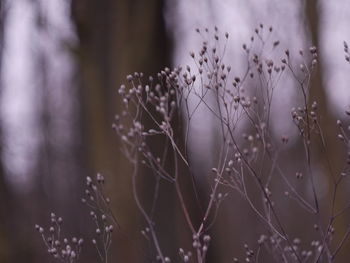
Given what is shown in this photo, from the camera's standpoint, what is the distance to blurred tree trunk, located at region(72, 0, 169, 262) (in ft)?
14.7

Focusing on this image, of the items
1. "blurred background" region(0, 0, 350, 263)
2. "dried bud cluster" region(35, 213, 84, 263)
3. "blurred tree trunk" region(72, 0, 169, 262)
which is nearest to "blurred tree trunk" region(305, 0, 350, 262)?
"blurred background" region(0, 0, 350, 263)

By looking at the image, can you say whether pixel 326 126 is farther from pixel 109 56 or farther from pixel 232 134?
A: pixel 232 134

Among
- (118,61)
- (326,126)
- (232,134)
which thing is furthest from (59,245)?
(326,126)

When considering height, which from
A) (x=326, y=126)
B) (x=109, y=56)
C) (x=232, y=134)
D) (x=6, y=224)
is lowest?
(x=6, y=224)

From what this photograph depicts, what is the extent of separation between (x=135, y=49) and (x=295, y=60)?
104 inches

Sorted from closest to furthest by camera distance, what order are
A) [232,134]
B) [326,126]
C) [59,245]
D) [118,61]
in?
[232,134] → [59,245] → [118,61] → [326,126]

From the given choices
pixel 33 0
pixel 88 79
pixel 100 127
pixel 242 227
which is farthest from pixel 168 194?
pixel 242 227

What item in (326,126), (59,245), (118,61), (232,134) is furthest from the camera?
(326,126)

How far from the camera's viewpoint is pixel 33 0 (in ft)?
20.0

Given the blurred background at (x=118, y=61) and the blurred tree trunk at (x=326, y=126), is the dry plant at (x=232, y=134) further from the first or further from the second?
the blurred tree trunk at (x=326, y=126)

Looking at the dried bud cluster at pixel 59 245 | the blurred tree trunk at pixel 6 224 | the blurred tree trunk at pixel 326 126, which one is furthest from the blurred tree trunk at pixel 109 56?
the blurred tree trunk at pixel 326 126

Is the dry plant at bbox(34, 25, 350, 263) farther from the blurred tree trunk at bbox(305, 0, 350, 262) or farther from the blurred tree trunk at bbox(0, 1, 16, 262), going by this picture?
the blurred tree trunk at bbox(305, 0, 350, 262)

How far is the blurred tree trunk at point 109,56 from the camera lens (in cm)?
448

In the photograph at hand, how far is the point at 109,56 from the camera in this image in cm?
458
